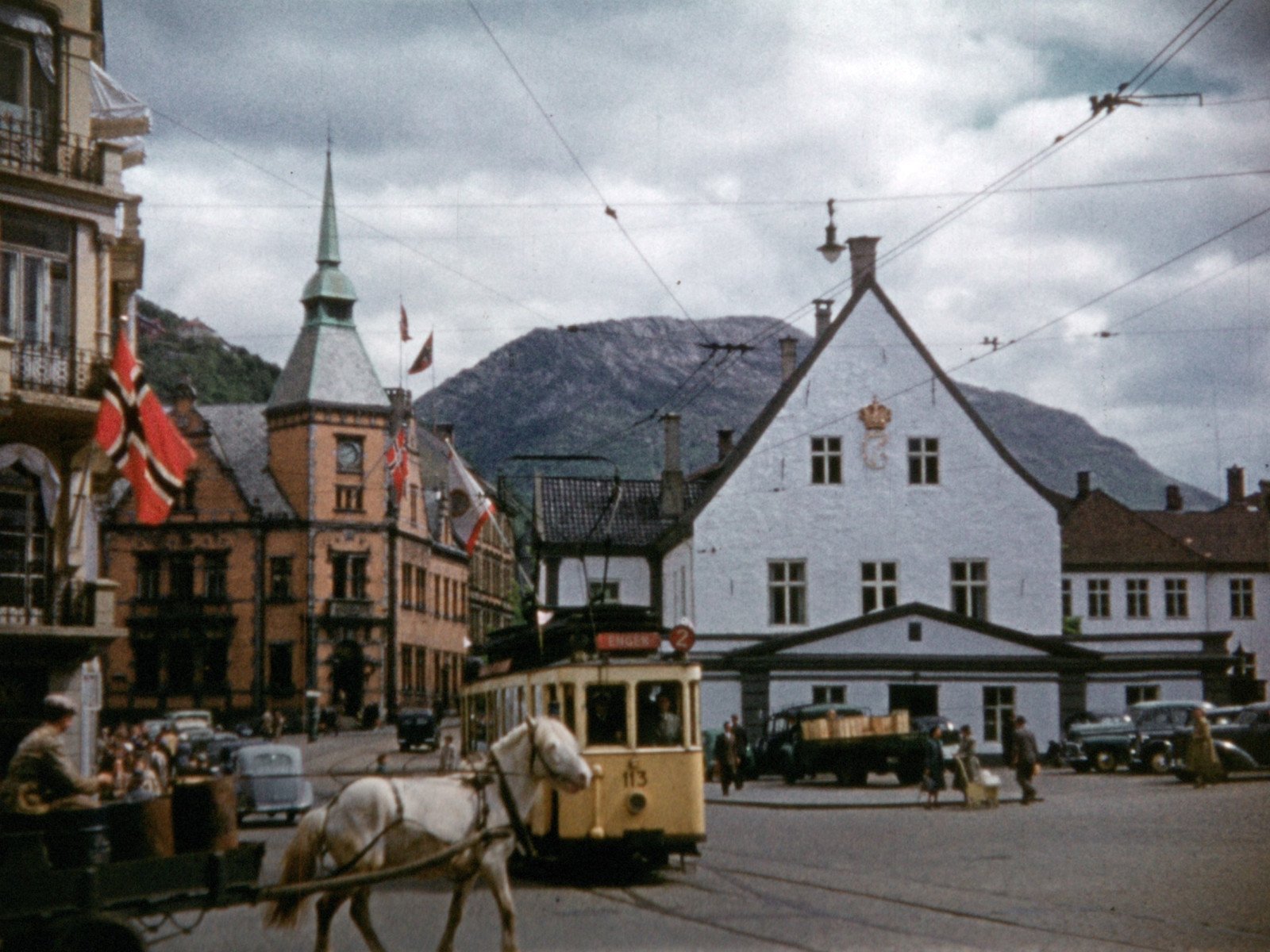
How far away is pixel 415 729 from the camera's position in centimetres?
5916

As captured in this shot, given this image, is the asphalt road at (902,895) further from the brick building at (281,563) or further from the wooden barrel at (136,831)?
the brick building at (281,563)

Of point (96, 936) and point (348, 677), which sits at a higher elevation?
point (348, 677)

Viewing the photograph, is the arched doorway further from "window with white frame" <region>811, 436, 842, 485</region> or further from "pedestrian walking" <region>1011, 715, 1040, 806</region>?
"pedestrian walking" <region>1011, 715, 1040, 806</region>

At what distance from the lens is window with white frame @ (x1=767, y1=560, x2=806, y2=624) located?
49.7 metres

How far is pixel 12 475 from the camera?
87.0 ft

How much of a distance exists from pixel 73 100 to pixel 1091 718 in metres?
33.9

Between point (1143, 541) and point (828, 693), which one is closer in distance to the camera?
point (828, 693)

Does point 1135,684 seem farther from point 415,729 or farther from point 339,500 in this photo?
point 339,500

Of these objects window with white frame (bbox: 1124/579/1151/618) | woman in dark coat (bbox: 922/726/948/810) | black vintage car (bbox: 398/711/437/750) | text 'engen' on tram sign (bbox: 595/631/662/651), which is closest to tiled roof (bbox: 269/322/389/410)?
black vintage car (bbox: 398/711/437/750)

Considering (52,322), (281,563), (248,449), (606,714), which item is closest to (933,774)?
(606,714)

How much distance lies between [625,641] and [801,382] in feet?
102

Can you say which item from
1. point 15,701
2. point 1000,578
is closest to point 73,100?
point 15,701

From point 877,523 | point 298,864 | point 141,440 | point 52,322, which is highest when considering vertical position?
point 52,322

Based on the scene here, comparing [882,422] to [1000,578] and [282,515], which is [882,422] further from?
[282,515]
